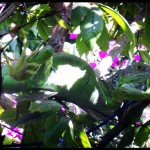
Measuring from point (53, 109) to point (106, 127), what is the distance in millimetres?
470

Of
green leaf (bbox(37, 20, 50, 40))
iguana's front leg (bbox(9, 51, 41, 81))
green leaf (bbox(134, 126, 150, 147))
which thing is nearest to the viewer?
iguana's front leg (bbox(9, 51, 41, 81))

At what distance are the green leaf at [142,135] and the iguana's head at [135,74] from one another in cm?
14

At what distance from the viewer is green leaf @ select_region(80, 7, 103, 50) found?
32.3 inches

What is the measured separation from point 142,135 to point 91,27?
313 mm

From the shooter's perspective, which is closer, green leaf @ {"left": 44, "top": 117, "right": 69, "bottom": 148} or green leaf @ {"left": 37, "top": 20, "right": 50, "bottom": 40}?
green leaf @ {"left": 44, "top": 117, "right": 69, "bottom": 148}

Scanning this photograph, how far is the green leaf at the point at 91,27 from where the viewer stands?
82cm

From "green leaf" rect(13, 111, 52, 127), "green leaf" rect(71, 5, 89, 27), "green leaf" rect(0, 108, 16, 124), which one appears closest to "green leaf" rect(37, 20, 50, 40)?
"green leaf" rect(71, 5, 89, 27)

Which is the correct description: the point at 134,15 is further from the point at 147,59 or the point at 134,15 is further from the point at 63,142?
the point at 63,142

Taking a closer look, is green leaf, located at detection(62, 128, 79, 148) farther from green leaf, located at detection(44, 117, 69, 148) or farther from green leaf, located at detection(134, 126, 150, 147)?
green leaf, located at detection(134, 126, 150, 147)

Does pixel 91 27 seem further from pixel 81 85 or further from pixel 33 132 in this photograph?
pixel 33 132

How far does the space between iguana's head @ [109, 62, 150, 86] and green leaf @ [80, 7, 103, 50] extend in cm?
12

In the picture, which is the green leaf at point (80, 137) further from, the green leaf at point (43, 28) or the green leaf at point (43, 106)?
the green leaf at point (43, 28)

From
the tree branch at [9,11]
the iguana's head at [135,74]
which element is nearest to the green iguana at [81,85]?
the iguana's head at [135,74]

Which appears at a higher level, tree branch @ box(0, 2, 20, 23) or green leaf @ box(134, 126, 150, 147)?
tree branch @ box(0, 2, 20, 23)
